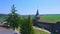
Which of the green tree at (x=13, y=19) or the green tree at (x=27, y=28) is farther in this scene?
the green tree at (x=13, y=19)

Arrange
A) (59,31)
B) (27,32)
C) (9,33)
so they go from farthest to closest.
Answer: (59,31)
(9,33)
(27,32)

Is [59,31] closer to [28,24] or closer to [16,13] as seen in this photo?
[28,24]

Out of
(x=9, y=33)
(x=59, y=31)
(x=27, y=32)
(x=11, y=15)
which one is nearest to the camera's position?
(x=27, y=32)

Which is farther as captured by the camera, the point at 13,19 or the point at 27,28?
the point at 13,19

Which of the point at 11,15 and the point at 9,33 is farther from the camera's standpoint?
the point at 11,15

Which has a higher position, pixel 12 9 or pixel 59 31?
pixel 12 9

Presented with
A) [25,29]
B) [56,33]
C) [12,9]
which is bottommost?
[56,33]

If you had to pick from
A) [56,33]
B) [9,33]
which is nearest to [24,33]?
[9,33]

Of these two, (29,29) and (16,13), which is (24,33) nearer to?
(29,29)

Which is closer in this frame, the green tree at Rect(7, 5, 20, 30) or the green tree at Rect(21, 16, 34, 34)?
the green tree at Rect(21, 16, 34, 34)

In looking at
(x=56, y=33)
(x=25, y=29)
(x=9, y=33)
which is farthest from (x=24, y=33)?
(x=56, y=33)
